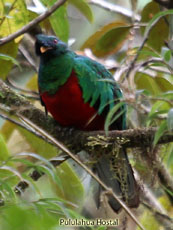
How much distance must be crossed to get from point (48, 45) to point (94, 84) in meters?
0.52

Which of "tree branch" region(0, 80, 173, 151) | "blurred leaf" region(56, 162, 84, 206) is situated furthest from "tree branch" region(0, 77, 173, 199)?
"blurred leaf" region(56, 162, 84, 206)

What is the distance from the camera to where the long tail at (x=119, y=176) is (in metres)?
3.17

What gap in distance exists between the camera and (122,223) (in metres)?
3.10

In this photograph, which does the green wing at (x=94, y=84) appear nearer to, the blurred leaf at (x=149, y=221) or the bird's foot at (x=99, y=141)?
the bird's foot at (x=99, y=141)

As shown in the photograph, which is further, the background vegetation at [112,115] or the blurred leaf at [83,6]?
the blurred leaf at [83,6]

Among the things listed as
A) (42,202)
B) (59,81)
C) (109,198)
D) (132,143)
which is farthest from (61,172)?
(42,202)

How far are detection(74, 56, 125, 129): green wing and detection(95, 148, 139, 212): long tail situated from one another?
39cm

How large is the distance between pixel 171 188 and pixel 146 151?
683 mm

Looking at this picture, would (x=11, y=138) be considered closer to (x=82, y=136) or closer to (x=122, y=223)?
(x=82, y=136)

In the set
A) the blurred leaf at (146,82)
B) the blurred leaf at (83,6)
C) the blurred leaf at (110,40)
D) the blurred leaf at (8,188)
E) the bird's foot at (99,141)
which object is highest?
the blurred leaf at (8,188)

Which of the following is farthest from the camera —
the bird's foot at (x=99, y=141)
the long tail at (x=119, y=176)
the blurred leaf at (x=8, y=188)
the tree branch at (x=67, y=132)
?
the long tail at (x=119, y=176)

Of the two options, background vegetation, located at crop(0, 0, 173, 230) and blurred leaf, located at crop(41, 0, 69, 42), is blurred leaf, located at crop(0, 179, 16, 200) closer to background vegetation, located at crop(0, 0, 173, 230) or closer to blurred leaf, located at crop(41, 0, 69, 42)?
background vegetation, located at crop(0, 0, 173, 230)

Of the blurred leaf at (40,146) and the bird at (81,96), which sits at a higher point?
the bird at (81,96)

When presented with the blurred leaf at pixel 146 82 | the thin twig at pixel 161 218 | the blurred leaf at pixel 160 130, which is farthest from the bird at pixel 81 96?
the blurred leaf at pixel 160 130
